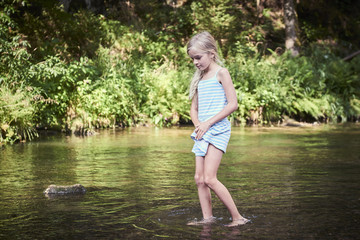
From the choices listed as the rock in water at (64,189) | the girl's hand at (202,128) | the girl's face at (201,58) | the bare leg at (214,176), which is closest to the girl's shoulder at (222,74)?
the girl's face at (201,58)

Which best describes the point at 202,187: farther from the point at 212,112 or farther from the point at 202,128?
the point at 212,112

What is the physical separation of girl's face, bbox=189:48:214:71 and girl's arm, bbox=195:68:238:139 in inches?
6.9

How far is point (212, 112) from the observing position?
5312mm

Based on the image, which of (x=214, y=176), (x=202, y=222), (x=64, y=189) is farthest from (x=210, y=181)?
(x=64, y=189)

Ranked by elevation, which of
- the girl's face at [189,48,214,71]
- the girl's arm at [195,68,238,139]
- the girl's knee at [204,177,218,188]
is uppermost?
the girl's face at [189,48,214,71]

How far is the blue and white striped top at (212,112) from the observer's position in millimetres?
5215

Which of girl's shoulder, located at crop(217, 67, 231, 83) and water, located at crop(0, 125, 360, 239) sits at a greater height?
girl's shoulder, located at crop(217, 67, 231, 83)

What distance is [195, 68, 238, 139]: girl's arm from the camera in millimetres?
5180

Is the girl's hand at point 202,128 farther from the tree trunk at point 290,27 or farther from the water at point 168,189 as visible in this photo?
the tree trunk at point 290,27

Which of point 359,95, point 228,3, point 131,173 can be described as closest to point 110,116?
point 131,173

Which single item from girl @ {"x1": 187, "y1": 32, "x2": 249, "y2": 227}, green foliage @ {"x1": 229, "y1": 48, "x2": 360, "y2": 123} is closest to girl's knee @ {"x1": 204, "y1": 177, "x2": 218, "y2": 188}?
girl @ {"x1": 187, "y1": 32, "x2": 249, "y2": 227}

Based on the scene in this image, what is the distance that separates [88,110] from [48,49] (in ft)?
10.3

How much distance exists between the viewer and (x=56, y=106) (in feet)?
45.9

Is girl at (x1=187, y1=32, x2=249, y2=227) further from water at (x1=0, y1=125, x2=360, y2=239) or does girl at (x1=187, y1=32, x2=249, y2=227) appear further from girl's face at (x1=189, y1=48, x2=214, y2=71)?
water at (x1=0, y1=125, x2=360, y2=239)
